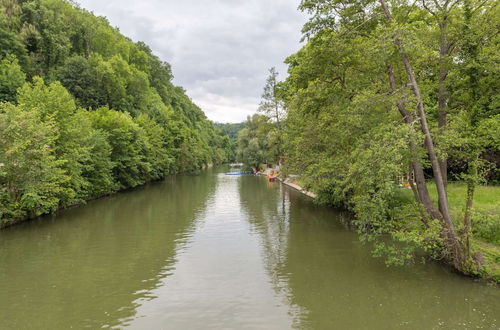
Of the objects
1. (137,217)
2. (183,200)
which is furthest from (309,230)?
(183,200)

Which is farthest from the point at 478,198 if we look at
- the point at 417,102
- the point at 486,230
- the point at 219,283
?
the point at 219,283

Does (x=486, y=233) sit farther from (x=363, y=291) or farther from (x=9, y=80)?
(x=9, y=80)

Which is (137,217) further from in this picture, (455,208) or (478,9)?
(478,9)

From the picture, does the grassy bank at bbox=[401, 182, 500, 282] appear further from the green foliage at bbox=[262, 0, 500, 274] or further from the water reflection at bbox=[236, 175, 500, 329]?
the water reflection at bbox=[236, 175, 500, 329]

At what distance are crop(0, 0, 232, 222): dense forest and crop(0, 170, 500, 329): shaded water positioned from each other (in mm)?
3379

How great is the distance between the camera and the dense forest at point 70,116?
19.2 meters

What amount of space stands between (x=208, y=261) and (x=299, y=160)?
12.4m

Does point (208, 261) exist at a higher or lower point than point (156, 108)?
lower

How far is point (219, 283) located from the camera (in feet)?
37.8

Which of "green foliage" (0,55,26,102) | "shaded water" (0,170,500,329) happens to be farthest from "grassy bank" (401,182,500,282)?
"green foliage" (0,55,26,102)

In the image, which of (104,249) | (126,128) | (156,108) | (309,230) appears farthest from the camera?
(156,108)

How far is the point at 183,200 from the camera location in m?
31.7

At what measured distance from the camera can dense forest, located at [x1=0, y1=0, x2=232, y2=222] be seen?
19203 mm

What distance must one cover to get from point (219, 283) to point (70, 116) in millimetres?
20123
